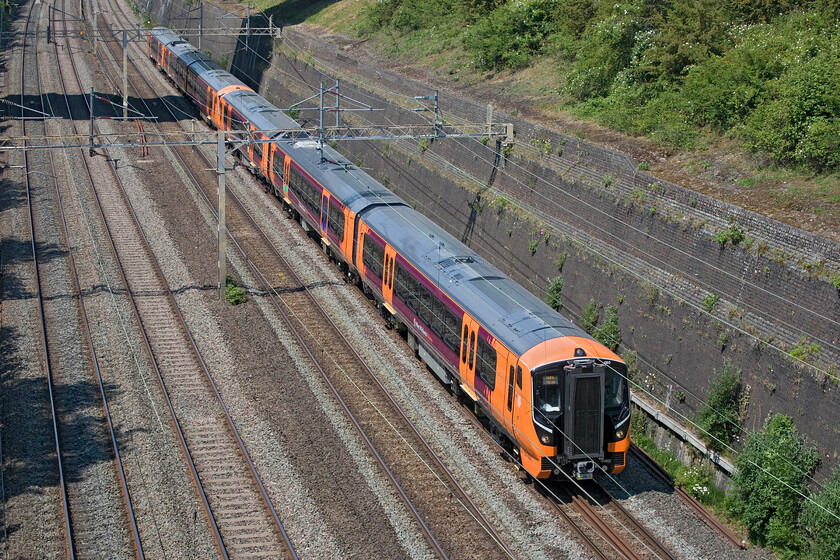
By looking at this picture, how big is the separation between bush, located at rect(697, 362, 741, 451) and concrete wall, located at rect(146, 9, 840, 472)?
0.73 ft

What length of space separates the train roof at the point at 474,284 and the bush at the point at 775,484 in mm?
3590

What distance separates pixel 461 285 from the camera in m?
17.6

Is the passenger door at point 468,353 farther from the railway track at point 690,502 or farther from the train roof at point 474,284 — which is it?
the railway track at point 690,502

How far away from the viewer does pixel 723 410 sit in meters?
16.2

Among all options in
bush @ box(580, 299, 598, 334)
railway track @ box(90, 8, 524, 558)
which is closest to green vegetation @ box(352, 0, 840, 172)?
bush @ box(580, 299, 598, 334)

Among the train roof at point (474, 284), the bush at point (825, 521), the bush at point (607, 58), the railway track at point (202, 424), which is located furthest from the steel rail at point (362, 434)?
the bush at point (607, 58)

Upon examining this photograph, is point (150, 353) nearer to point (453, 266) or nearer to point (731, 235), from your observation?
point (453, 266)

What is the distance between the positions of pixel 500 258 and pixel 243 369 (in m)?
8.97

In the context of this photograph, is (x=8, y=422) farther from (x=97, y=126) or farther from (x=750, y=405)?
(x=97, y=126)

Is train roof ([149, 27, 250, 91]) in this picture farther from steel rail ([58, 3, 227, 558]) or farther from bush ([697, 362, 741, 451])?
bush ([697, 362, 741, 451])

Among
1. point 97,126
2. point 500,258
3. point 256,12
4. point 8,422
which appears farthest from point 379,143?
point 256,12

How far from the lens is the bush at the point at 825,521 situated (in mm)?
12648

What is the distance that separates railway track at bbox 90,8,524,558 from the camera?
1389 centimetres

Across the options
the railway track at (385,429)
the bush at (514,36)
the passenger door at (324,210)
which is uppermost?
the bush at (514,36)
